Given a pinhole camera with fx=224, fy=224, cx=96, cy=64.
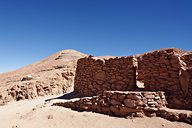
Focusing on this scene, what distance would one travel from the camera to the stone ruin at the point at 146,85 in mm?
7180

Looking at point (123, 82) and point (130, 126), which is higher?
point (123, 82)

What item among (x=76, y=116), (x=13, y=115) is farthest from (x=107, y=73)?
(x=13, y=115)

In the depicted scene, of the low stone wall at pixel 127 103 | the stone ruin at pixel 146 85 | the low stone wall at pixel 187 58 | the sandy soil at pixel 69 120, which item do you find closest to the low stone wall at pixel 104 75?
the stone ruin at pixel 146 85

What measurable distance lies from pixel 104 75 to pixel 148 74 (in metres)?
2.23

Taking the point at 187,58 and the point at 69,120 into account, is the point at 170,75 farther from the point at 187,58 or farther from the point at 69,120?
the point at 69,120

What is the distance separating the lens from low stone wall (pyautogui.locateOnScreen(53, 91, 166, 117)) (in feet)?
23.4

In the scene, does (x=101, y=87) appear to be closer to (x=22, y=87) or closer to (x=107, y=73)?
(x=107, y=73)

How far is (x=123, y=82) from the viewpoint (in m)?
9.23

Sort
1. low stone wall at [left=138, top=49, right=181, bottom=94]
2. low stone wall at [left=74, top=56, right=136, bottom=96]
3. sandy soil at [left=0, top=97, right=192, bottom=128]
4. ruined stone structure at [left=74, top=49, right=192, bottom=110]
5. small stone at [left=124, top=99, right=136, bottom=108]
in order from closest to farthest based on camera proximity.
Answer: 1. sandy soil at [left=0, top=97, right=192, bottom=128]
2. small stone at [left=124, top=99, right=136, bottom=108]
3. ruined stone structure at [left=74, top=49, right=192, bottom=110]
4. low stone wall at [left=138, top=49, right=181, bottom=94]
5. low stone wall at [left=74, top=56, right=136, bottom=96]

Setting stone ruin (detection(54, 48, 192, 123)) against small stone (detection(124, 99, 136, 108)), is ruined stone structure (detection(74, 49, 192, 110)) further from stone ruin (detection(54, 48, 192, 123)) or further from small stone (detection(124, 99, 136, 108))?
small stone (detection(124, 99, 136, 108))

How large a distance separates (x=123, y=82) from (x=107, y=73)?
3.12 feet

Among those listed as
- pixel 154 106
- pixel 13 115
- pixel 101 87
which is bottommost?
pixel 13 115

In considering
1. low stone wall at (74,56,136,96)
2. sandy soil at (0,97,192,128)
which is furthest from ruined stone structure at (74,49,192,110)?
sandy soil at (0,97,192,128)

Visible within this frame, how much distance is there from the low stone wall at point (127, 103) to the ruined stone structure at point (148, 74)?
1.87 ft
